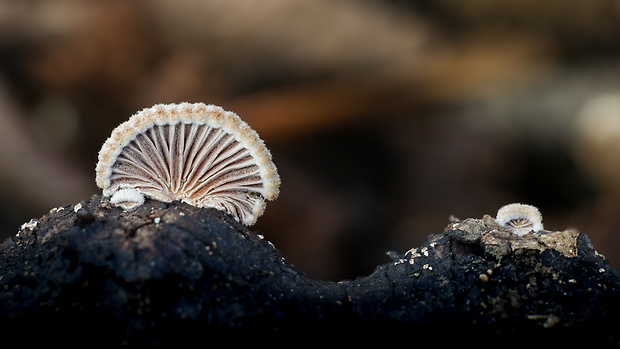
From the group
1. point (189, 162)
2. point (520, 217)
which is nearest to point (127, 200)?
point (189, 162)

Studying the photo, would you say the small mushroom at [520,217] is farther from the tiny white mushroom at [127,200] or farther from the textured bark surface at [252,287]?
the tiny white mushroom at [127,200]

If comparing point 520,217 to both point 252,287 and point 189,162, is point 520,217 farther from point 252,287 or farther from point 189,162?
point 189,162

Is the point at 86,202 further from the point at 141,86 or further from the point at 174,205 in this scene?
the point at 141,86

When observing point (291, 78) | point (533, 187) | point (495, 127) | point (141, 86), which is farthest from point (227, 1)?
point (533, 187)

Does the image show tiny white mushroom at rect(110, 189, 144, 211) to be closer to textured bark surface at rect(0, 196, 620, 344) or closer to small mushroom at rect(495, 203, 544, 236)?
textured bark surface at rect(0, 196, 620, 344)

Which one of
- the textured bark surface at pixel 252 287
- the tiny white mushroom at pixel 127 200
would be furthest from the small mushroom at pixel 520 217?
the tiny white mushroom at pixel 127 200

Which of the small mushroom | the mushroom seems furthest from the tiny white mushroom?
the small mushroom
